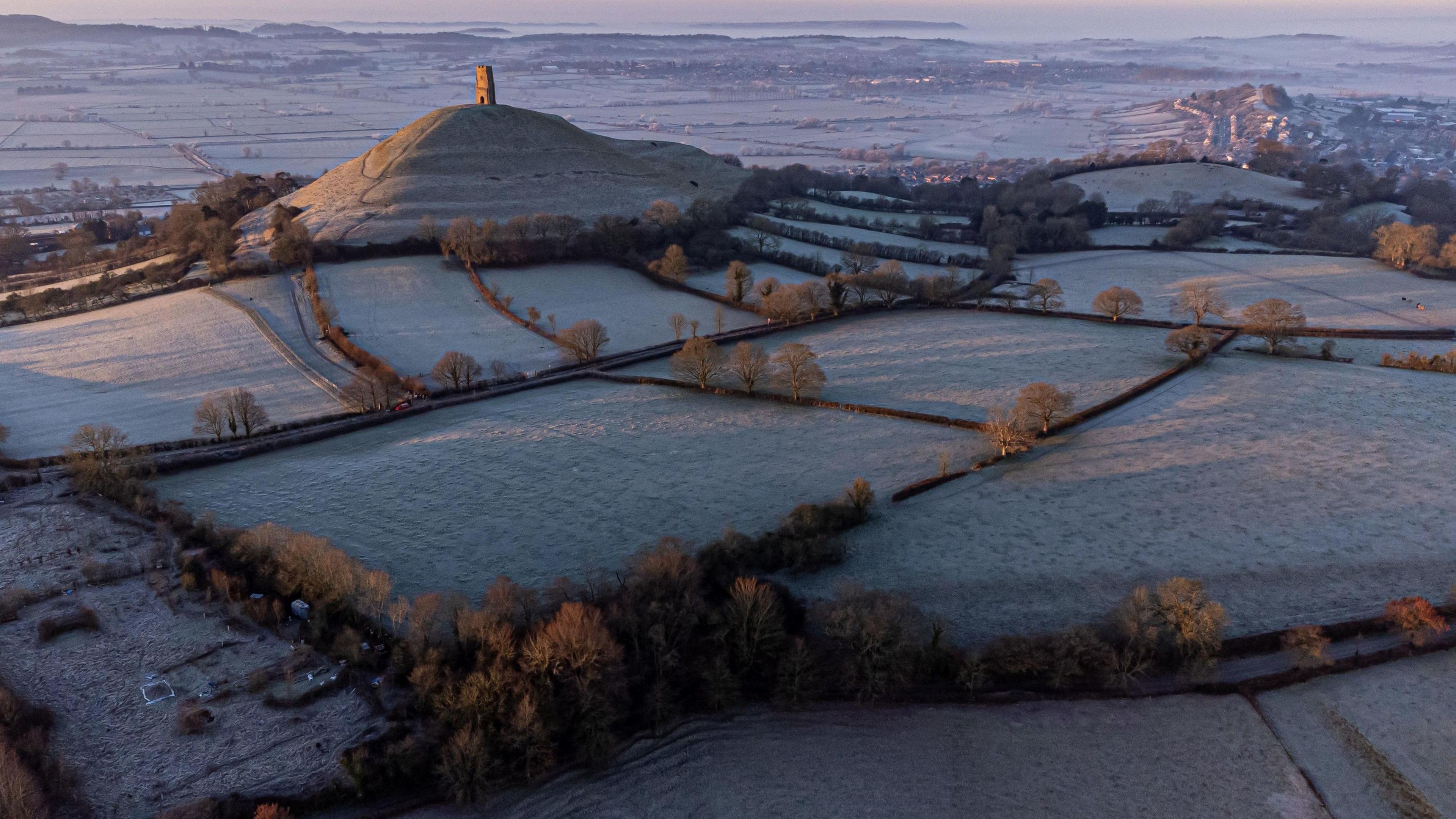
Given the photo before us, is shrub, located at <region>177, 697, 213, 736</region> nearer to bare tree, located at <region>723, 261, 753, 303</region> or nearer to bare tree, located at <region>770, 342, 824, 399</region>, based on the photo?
bare tree, located at <region>770, 342, 824, 399</region>

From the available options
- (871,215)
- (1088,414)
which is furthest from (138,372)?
(871,215)

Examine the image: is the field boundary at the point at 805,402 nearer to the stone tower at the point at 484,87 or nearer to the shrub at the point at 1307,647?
the shrub at the point at 1307,647

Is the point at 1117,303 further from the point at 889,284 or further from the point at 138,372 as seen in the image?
the point at 138,372

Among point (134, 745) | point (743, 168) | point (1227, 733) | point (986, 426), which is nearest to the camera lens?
point (134, 745)

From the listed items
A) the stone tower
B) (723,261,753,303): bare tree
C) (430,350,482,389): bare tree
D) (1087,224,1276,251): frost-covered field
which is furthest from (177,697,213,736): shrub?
the stone tower

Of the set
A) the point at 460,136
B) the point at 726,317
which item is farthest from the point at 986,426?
the point at 460,136

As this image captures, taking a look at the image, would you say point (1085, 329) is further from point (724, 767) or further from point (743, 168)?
point (743, 168)
